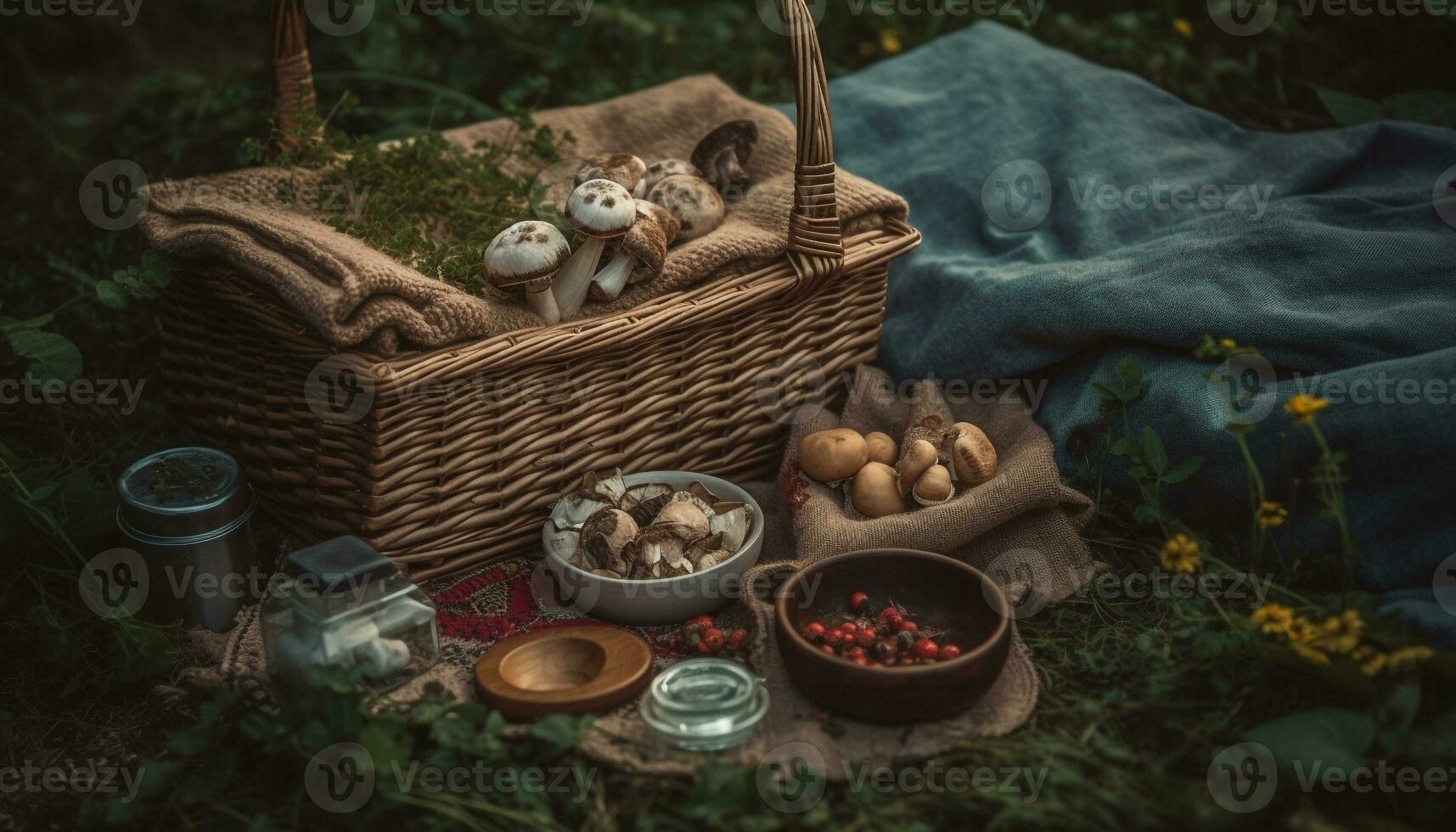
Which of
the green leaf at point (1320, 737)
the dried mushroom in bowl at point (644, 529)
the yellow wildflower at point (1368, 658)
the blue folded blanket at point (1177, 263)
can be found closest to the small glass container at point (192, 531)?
the dried mushroom in bowl at point (644, 529)

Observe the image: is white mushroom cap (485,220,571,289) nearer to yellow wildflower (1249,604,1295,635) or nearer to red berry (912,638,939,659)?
red berry (912,638,939,659)

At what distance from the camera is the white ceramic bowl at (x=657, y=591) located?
207 cm

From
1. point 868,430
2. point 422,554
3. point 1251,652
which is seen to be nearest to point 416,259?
point 422,554

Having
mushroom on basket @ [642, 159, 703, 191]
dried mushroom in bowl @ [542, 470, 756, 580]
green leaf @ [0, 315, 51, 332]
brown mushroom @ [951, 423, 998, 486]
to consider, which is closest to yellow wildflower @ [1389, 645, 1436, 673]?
brown mushroom @ [951, 423, 998, 486]

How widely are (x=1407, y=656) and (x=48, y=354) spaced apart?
8.47 feet

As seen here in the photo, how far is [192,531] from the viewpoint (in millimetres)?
2092

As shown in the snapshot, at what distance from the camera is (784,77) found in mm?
3887

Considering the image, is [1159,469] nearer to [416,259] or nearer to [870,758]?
[870,758]

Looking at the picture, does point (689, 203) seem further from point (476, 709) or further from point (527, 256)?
point (476, 709)

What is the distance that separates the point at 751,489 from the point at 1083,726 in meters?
0.94

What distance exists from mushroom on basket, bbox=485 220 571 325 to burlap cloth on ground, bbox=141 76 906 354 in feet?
0.21

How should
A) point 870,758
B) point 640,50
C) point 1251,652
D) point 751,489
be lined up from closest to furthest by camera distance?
1. point 870,758
2. point 1251,652
3. point 751,489
4. point 640,50

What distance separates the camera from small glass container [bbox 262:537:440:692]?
1.85 meters

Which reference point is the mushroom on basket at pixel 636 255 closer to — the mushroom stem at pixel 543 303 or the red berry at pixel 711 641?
the mushroom stem at pixel 543 303
